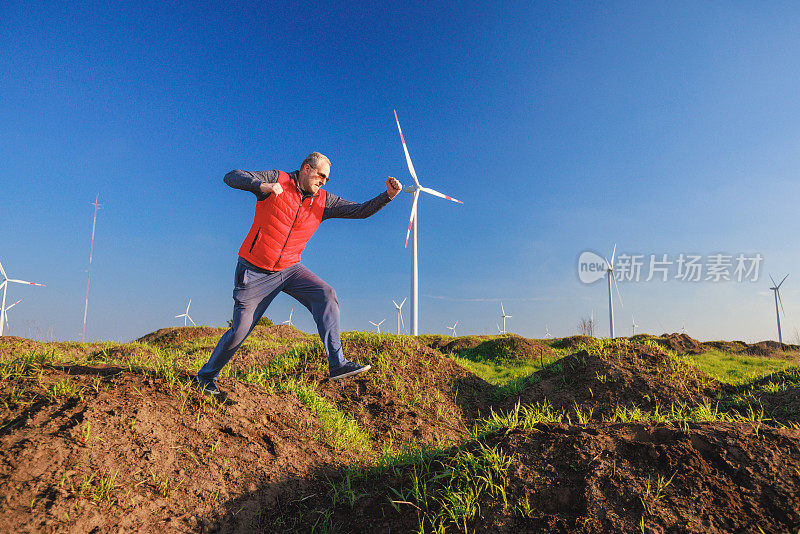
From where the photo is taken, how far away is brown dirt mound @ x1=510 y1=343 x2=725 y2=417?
9797 millimetres

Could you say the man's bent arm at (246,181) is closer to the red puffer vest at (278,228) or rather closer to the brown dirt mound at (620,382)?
the red puffer vest at (278,228)

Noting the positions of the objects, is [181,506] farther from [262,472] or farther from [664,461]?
[664,461]

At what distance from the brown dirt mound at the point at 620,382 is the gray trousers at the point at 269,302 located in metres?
6.15

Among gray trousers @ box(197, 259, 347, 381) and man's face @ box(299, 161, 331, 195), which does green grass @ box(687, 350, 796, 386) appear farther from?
man's face @ box(299, 161, 331, 195)

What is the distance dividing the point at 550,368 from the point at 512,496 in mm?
8853

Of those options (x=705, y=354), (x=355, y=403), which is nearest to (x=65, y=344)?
(x=355, y=403)

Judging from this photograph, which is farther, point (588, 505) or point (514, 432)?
point (514, 432)

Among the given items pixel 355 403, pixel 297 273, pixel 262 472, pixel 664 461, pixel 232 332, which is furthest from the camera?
pixel 355 403

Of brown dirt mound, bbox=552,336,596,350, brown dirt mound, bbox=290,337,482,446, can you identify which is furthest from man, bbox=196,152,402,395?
brown dirt mound, bbox=552,336,596,350

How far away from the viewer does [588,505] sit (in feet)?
11.7

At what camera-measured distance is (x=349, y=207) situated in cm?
668

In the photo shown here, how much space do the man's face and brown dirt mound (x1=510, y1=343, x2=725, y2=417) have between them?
7195 mm

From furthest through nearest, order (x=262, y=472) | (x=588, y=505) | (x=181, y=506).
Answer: (x=262, y=472) < (x=181, y=506) < (x=588, y=505)

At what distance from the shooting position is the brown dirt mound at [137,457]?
13.3 ft
